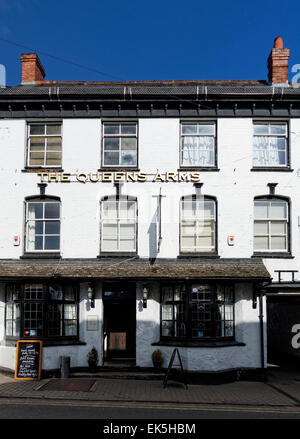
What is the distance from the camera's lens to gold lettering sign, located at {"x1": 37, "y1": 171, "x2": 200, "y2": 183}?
15633 millimetres

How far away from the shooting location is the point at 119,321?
15992 mm

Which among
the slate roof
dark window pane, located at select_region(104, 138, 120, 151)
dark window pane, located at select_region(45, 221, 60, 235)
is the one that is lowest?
the slate roof

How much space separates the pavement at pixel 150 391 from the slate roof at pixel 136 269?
11.0ft

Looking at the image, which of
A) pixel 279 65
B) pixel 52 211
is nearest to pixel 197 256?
pixel 52 211

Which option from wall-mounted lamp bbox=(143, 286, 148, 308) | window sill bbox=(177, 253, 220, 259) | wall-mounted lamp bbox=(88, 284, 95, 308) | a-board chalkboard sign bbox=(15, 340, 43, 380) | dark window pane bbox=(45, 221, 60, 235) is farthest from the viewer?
dark window pane bbox=(45, 221, 60, 235)

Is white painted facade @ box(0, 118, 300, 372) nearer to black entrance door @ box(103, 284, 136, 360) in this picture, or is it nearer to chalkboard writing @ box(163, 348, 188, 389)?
black entrance door @ box(103, 284, 136, 360)

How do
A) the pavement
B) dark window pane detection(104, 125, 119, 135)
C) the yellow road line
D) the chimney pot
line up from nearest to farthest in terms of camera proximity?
the yellow road line, the pavement, dark window pane detection(104, 125, 119, 135), the chimney pot

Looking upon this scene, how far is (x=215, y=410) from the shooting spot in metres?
10.8

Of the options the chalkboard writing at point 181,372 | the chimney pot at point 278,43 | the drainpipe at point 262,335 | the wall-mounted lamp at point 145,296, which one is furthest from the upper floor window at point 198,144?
the chalkboard writing at point 181,372

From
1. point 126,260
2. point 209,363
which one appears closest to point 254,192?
point 126,260

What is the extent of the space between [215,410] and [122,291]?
5.78 m

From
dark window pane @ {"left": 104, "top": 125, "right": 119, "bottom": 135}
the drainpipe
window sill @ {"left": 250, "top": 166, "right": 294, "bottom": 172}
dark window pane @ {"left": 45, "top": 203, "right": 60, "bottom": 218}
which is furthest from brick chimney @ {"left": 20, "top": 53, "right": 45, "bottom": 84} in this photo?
the drainpipe

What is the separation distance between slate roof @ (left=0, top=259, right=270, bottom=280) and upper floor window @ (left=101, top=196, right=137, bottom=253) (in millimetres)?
667

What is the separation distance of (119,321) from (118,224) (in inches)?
142
